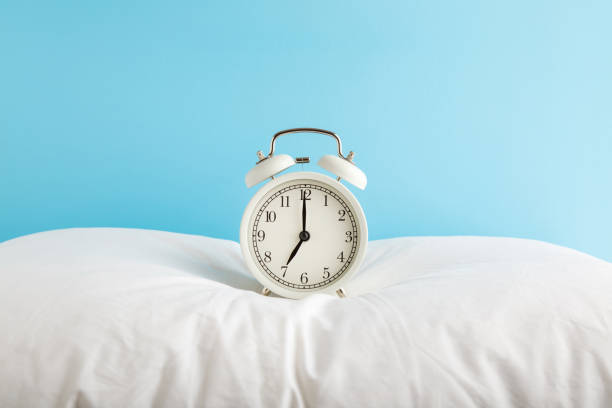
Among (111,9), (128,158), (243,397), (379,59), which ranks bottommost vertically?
(243,397)

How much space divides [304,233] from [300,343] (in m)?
0.37

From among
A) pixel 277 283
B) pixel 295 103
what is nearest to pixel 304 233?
pixel 277 283

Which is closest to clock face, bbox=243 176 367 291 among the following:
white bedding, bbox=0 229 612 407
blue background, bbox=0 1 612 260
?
white bedding, bbox=0 229 612 407

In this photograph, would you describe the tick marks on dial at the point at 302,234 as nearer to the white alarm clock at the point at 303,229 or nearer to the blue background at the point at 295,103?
the white alarm clock at the point at 303,229

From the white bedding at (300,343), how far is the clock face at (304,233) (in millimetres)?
214

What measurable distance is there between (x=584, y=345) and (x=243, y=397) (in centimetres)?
44

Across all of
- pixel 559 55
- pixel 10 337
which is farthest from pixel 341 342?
pixel 559 55

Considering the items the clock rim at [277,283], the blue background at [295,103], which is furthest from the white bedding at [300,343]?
the blue background at [295,103]

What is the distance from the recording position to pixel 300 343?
28.4 inches

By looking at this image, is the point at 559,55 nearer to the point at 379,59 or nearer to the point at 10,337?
the point at 379,59

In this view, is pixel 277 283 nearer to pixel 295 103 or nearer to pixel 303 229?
pixel 303 229

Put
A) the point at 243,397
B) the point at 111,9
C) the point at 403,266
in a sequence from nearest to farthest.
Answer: the point at 243,397 < the point at 403,266 < the point at 111,9

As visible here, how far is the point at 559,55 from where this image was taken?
1734 millimetres

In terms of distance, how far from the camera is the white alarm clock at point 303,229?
1071mm
